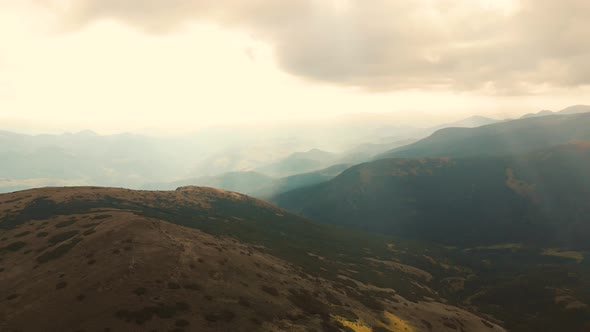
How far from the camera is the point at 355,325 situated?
49469 millimetres

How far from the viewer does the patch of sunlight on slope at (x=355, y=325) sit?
158 ft

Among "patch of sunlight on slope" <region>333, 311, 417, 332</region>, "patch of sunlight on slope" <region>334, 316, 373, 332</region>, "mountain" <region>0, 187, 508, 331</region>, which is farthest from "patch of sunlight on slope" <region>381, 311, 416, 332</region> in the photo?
"patch of sunlight on slope" <region>334, 316, 373, 332</region>

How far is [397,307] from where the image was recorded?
7488 centimetres

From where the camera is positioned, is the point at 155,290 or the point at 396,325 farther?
the point at 396,325

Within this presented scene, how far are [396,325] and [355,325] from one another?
1469cm

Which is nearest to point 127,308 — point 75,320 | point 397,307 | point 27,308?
point 75,320

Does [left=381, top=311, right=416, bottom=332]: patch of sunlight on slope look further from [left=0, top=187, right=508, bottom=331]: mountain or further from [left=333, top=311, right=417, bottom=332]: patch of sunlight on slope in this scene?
[left=0, top=187, right=508, bottom=331]: mountain

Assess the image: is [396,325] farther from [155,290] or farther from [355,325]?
[155,290]

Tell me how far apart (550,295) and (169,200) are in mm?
219824

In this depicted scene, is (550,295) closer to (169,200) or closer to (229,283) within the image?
(229,283)

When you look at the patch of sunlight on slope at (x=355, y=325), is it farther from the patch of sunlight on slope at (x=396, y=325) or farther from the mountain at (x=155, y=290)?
the patch of sunlight on slope at (x=396, y=325)

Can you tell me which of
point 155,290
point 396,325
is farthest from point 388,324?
point 155,290

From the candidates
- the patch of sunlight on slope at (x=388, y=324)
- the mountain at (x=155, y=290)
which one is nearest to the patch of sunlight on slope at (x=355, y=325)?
the patch of sunlight on slope at (x=388, y=324)

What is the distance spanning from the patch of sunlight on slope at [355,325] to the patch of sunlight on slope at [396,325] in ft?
24.9
